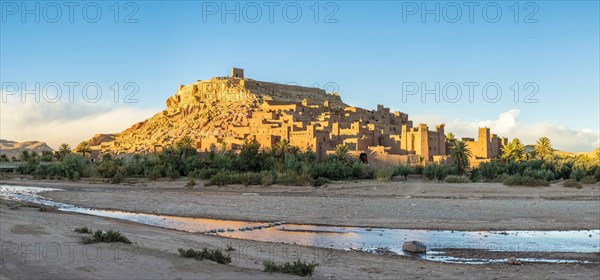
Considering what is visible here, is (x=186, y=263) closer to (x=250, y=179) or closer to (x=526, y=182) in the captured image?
(x=526, y=182)

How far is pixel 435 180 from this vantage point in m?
39.5

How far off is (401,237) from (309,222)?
4.32 metres

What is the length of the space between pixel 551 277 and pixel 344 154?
126 ft

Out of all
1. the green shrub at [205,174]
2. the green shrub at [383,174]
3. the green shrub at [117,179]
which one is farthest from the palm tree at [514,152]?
the green shrub at [117,179]

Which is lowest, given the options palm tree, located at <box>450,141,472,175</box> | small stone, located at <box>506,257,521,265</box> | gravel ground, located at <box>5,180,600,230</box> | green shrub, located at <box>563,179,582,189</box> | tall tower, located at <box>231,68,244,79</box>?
gravel ground, located at <box>5,180,600,230</box>

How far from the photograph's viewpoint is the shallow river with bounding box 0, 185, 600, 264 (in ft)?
42.2

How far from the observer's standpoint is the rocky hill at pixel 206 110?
87188mm

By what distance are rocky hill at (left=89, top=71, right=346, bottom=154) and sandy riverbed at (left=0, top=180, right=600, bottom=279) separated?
48943 mm

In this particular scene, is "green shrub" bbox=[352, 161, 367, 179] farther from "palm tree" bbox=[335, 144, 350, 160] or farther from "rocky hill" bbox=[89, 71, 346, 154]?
"rocky hill" bbox=[89, 71, 346, 154]

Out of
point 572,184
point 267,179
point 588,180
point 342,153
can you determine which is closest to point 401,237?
point 572,184

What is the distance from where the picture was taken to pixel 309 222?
60.4ft

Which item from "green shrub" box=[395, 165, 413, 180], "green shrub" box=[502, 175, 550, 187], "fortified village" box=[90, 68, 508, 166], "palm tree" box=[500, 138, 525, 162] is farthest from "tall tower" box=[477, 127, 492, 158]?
"green shrub" box=[502, 175, 550, 187]

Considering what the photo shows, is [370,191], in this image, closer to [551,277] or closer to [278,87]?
[551,277]

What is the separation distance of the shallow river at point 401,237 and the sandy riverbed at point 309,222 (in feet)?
3.40
